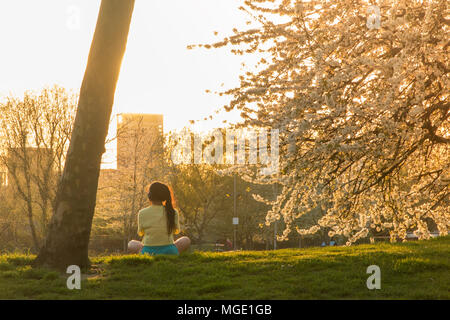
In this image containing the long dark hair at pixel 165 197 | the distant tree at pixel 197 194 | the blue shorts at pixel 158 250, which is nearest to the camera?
the long dark hair at pixel 165 197

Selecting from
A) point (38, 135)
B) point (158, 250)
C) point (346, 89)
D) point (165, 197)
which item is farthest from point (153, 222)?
point (38, 135)

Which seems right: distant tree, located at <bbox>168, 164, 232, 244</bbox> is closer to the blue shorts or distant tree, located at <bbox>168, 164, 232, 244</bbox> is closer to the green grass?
the blue shorts

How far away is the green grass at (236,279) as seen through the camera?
17.6 ft

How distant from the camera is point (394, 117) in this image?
6.55 meters

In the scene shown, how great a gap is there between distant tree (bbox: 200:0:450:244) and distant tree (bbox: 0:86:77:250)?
26.2 metres

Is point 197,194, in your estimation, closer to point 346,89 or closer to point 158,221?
point 158,221

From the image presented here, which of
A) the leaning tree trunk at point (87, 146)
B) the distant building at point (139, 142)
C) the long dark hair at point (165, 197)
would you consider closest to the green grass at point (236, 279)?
the leaning tree trunk at point (87, 146)

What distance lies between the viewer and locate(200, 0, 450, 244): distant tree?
6.41m

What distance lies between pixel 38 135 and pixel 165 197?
86.3 ft

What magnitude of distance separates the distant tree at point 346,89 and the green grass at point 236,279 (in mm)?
1276

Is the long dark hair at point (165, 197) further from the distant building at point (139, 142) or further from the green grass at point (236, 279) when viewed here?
the distant building at point (139, 142)

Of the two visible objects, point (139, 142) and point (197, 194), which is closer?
point (139, 142)

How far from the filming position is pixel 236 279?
6.21m

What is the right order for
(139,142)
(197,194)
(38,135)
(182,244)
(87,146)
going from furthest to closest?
A: (197,194) → (139,142) → (38,135) → (182,244) → (87,146)
